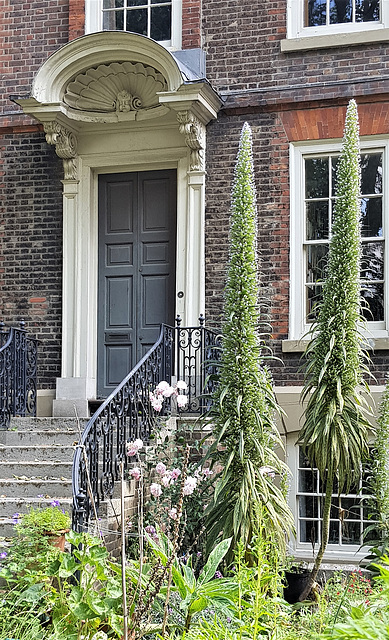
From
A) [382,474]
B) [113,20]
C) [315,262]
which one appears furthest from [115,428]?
[113,20]

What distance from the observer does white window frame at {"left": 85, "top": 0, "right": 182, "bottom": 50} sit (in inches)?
383

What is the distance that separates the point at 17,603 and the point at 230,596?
1629 mm

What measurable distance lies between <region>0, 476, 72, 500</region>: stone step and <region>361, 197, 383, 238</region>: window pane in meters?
4.07

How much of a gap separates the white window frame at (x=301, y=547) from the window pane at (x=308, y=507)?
2.6 inches

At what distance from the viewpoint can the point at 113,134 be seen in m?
9.84

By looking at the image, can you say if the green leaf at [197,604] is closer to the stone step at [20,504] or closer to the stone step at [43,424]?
the stone step at [20,504]

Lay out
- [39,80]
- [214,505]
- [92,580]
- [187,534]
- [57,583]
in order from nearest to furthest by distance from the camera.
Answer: [92,580] < [57,583] < [214,505] < [187,534] < [39,80]

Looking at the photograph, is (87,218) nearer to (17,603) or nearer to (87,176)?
(87,176)

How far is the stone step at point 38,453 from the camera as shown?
26.1 ft

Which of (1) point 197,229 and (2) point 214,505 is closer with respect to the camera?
(2) point 214,505

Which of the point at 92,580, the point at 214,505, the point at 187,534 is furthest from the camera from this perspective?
the point at 187,534

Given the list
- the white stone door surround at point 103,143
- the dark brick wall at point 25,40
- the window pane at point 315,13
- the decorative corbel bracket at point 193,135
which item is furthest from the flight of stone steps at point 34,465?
the window pane at point 315,13

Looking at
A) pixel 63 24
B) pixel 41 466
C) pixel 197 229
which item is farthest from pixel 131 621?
pixel 63 24

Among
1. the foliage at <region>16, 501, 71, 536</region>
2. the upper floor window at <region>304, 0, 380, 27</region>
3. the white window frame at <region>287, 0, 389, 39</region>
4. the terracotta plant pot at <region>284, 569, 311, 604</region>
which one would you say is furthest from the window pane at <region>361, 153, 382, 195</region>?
the foliage at <region>16, 501, 71, 536</region>
